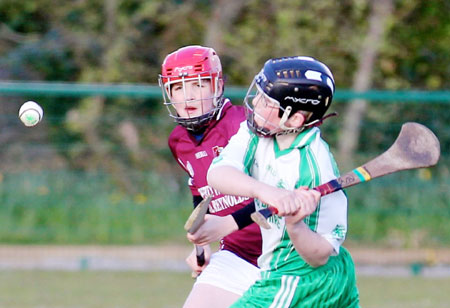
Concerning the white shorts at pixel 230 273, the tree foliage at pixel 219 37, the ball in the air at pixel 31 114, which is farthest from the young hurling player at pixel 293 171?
the tree foliage at pixel 219 37

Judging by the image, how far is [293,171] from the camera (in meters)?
3.21

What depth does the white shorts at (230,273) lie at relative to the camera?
3979 millimetres

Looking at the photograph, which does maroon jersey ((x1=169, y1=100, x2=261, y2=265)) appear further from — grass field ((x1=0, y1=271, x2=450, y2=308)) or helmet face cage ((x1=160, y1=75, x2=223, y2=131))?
grass field ((x1=0, y1=271, x2=450, y2=308))

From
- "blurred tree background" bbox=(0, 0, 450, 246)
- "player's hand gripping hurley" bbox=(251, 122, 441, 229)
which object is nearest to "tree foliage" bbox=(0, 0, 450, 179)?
"blurred tree background" bbox=(0, 0, 450, 246)

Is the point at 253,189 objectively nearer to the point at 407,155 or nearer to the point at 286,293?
the point at 286,293

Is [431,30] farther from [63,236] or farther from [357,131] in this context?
[63,236]

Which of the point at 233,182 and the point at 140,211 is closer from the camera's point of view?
the point at 233,182

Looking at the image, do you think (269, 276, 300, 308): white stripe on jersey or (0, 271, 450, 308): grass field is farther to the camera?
(0, 271, 450, 308): grass field

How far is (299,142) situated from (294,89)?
21 cm

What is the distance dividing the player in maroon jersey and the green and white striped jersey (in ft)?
2.35

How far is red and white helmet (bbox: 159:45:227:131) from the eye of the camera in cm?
406

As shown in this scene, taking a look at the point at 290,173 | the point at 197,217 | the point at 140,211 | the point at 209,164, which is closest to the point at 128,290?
the point at 140,211

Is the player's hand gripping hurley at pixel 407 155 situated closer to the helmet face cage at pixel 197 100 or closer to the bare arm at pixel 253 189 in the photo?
the bare arm at pixel 253 189

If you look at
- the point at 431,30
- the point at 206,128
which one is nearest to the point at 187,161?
the point at 206,128
